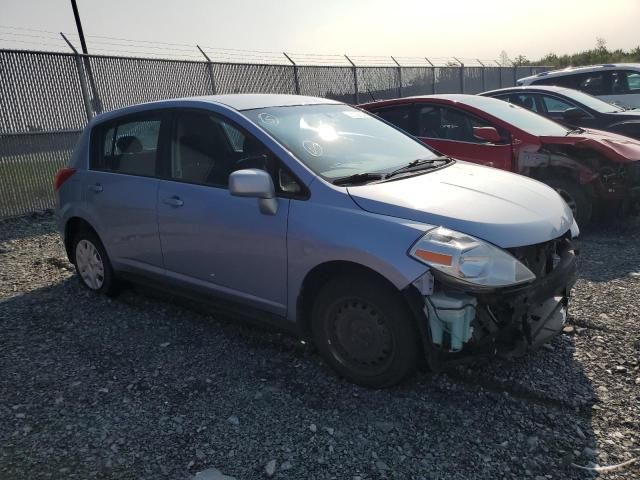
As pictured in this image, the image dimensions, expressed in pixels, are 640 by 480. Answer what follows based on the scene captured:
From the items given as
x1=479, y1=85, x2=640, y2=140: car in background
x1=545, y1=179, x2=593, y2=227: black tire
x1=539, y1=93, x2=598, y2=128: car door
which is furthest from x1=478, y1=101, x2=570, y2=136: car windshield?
x1=539, y1=93, x2=598, y2=128: car door

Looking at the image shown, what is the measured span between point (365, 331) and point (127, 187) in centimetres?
242

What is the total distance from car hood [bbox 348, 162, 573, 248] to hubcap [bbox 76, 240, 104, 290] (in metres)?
2.84

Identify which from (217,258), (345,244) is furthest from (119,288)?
(345,244)

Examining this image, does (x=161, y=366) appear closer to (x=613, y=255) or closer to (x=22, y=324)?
(x=22, y=324)

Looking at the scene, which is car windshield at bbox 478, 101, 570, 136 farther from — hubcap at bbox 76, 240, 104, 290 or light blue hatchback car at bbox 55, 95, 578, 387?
hubcap at bbox 76, 240, 104, 290

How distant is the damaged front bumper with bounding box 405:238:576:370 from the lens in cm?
286

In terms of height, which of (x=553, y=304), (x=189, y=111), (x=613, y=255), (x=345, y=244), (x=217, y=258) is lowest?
(x=613, y=255)

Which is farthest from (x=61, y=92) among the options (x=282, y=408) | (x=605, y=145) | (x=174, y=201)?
(x=605, y=145)

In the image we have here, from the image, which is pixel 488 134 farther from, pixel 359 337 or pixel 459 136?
pixel 359 337

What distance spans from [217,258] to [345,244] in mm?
1142

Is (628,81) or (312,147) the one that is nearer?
(312,147)

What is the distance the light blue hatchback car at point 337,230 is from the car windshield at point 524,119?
2.61 meters

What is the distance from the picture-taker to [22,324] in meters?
4.61

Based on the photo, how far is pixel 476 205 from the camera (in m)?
3.19
